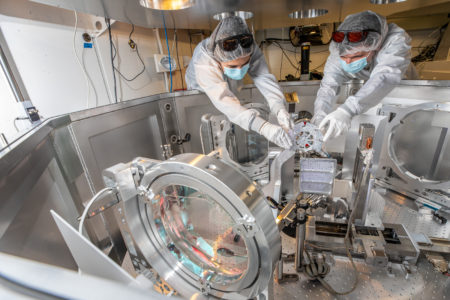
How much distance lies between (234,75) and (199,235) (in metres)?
1.10

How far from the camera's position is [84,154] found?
105 centimetres

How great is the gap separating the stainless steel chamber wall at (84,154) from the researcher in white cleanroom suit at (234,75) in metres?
0.31

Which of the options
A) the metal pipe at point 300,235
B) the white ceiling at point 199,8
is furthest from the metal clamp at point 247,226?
the white ceiling at point 199,8

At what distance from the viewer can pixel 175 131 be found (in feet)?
5.66

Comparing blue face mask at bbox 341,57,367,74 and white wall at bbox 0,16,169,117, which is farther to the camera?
blue face mask at bbox 341,57,367,74

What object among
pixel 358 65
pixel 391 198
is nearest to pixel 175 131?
pixel 358 65

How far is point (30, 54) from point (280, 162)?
160 centimetres

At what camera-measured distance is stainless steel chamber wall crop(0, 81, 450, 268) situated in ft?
1.98

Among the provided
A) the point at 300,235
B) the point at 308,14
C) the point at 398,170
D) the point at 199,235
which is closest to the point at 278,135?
the point at 300,235

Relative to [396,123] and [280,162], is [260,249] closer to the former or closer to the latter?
[280,162]

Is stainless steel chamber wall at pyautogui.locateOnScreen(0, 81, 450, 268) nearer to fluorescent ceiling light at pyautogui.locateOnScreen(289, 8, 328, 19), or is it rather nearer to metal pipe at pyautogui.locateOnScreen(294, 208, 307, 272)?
fluorescent ceiling light at pyautogui.locateOnScreen(289, 8, 328, 19)

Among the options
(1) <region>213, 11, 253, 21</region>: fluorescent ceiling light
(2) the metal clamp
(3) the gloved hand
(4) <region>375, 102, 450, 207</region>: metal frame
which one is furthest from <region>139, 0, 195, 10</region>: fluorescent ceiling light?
(4) <region>375, 102, 450, 207</region>: metal frame

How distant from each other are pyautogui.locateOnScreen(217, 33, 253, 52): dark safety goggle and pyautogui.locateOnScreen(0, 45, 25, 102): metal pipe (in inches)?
46.5

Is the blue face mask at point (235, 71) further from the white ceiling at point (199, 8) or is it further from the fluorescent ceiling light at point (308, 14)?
the fluorescent ceiling light at point (308, 14)
